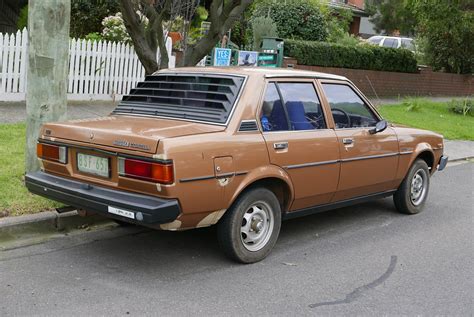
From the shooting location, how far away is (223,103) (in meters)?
5.02

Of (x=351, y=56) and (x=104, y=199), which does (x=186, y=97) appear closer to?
(x=104, y=199)

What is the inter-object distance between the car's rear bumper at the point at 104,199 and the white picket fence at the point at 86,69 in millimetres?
6623

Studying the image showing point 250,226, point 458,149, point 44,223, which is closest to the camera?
point 250,226

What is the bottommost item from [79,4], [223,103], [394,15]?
[223,103]

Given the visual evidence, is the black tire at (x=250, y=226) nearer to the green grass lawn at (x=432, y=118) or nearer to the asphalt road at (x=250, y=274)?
the asphalt road at (x=250, y=274)

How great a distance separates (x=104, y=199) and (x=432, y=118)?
518 inches

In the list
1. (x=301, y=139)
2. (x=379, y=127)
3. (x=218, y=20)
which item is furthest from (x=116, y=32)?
(x=301, y=139)

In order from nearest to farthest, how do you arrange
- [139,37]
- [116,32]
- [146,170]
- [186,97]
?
1. [146,170]
2. [186,97]
3. [139,37]
4. [116,32]

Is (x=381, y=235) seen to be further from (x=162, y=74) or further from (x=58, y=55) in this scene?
(x=58, y=55)

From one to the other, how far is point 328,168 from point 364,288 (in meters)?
1.30

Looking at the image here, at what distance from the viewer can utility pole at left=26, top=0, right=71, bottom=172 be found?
5797 mm

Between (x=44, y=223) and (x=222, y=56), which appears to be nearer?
(x=44, y=223)

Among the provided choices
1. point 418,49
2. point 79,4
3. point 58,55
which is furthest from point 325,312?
point 418,49

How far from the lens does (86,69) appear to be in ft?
39.7
